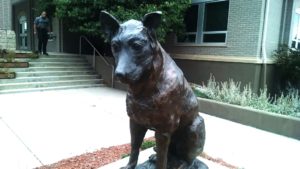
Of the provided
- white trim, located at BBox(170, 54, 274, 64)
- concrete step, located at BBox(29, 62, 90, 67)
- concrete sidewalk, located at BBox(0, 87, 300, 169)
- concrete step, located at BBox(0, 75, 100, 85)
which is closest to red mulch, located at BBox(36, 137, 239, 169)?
concrete sidewalk, located at BBox(0, 87, 300, 169)

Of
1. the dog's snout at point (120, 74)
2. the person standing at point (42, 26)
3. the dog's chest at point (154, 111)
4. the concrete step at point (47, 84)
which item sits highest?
the person standing at point (42, 26)

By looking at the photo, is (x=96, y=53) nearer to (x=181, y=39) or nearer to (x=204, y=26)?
(x=181, y=39)

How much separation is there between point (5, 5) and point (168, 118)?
2294 centimetres

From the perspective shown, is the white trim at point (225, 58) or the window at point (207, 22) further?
the window at point (207, 22)

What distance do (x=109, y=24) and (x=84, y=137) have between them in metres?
3.91

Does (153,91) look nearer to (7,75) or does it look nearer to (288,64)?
(288,64)

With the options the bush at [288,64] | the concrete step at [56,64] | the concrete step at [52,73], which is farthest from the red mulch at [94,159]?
the concrete step at [56,64]

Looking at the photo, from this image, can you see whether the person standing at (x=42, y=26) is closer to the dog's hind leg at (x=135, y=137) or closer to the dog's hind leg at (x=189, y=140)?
the dog's hind leg at (x=135, y=137)

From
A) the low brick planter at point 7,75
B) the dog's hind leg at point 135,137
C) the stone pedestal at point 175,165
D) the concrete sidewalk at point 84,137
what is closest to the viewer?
the dog's hind leg at point 135,137

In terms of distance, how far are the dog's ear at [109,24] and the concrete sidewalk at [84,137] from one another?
2974 millimetres

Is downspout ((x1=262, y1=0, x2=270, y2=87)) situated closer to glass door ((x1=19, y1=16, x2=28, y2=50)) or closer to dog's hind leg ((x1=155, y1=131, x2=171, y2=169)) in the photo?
dog's hind leg ((x1=155, y1=131, x2=171, y2=169))

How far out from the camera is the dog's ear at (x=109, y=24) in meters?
1.98

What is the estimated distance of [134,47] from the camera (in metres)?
1.85

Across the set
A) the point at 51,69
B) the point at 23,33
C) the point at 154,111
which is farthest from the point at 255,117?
the point at 23,33
